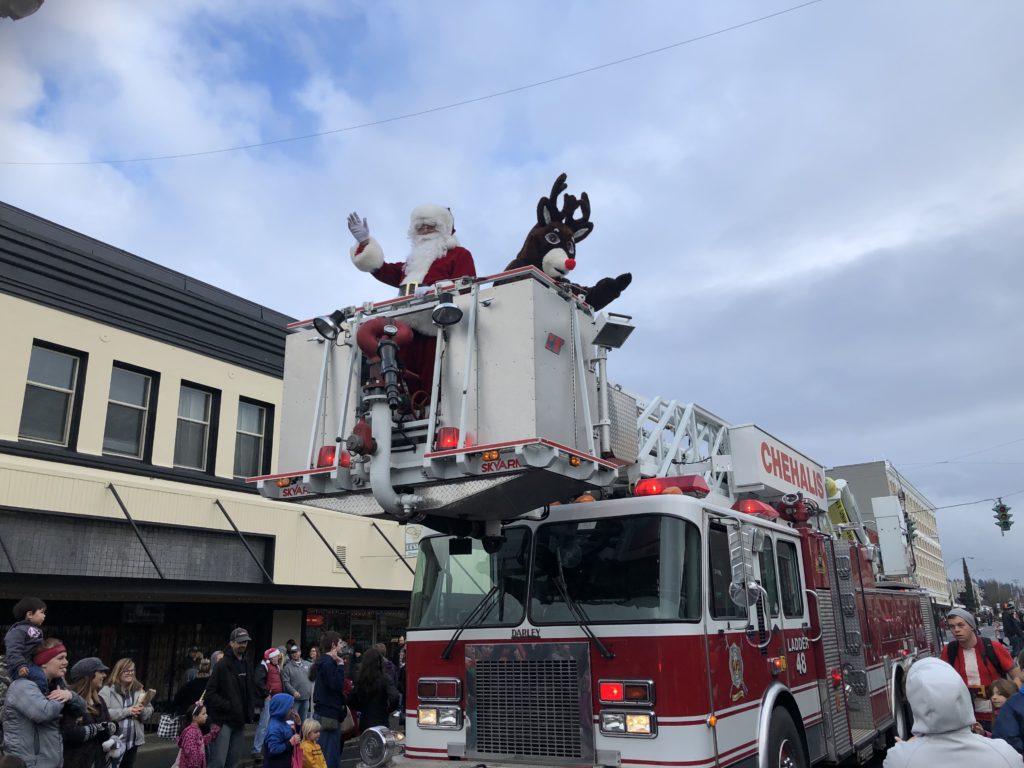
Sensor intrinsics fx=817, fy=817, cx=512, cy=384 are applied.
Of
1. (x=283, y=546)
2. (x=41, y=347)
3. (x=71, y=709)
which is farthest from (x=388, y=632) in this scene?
(x=71, y=709)

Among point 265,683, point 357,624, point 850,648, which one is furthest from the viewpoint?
point 357,624

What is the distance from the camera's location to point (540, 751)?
5.21 metres

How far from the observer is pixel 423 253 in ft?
22.0

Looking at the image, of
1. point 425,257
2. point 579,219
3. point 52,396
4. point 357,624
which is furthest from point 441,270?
point 357,624

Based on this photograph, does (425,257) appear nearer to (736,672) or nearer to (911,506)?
(736,672)

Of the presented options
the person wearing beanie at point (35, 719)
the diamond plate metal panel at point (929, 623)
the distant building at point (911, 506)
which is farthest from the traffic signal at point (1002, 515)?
the person wearing beanie at point (35, 719)

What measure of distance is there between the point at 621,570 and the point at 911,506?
85.4m

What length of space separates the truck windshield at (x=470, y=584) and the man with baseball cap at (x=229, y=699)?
339 centimetres

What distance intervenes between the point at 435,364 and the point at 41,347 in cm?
1001

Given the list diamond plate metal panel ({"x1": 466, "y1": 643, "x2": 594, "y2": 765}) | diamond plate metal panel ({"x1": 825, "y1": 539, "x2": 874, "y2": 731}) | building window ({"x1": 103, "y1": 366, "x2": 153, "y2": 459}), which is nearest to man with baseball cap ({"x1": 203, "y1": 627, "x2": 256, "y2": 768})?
diamond plate metal panel ({"x1": 466, "y1": 643, "x2": 594, "y2": 765})

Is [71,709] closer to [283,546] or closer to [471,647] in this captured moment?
[471,647]

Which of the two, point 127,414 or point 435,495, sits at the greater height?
point 127,414

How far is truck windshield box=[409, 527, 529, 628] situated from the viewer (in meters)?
5.75

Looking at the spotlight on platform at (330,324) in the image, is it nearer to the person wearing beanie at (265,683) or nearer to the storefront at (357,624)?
the person wearing beanie at (265,683)
